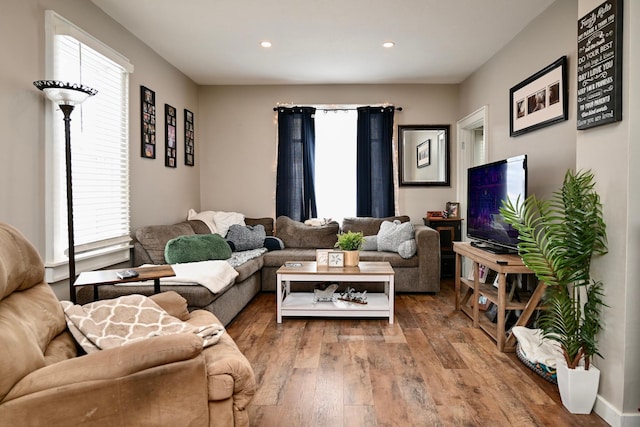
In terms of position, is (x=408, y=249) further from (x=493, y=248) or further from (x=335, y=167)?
(x=335, y=167)

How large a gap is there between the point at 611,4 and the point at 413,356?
2296mm

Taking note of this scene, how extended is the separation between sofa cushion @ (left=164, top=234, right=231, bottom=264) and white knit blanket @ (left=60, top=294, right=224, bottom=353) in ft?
5.76

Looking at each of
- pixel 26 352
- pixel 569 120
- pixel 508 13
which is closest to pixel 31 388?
pixel 26 352

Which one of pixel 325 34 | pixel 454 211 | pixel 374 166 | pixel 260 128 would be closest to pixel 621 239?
pixel 325 34

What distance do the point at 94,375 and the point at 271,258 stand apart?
351cm

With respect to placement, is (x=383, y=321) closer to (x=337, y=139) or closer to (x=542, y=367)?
(x=542, y=367)

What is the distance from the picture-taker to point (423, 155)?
19.7ft

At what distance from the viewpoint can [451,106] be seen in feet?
19.5

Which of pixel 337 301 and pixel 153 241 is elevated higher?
pixel 153 241

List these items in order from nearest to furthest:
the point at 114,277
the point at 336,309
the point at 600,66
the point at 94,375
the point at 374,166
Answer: the point at 94,375
the point at 600,66
the point at 114,277
the point at 336,309
the point at 374,166

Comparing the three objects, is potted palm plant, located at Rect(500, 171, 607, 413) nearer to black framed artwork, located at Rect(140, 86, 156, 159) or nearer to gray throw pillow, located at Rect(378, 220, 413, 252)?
gray throw pillow, located at Rect(378, 220, 413, 252)

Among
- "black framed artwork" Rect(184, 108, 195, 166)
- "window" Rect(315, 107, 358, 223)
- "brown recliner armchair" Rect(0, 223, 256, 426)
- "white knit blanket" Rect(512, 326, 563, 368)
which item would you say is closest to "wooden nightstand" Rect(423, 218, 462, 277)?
"window" Rect(315, 107, 358, 223)

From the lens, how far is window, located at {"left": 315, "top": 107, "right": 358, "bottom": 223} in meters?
6.01

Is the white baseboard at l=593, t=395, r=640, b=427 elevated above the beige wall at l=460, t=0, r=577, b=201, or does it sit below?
below
